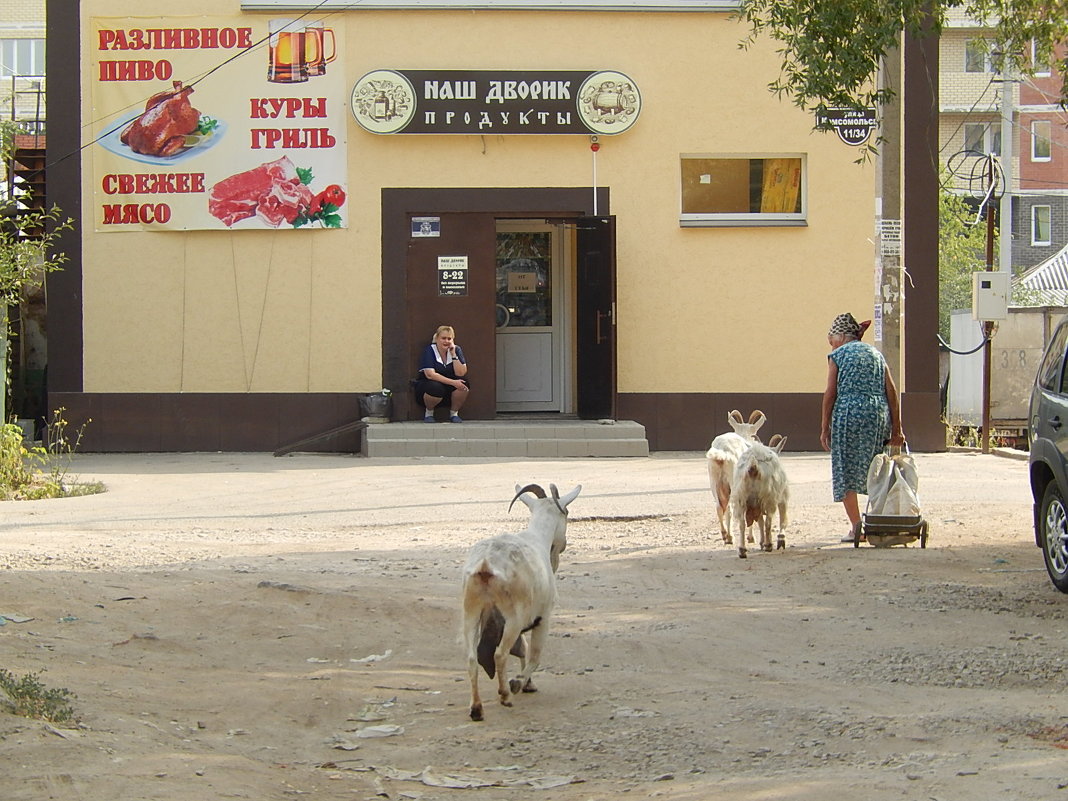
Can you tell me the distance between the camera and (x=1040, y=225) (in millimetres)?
55469

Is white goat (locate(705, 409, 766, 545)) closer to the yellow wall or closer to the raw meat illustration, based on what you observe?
the yellow wall

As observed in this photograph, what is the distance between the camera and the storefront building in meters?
18.3

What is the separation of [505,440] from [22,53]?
37499 mm

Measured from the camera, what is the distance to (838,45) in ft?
32.4

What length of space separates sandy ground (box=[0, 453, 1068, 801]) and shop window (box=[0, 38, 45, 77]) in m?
40.0

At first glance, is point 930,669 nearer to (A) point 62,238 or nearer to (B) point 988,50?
(B) point 988,50

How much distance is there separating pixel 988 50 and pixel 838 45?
206 centimetres

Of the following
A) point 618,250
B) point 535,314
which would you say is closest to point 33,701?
point 618,250

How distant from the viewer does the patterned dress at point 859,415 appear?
403 inches

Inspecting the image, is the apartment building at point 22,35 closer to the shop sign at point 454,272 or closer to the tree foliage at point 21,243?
the tree foliage at point 21,243

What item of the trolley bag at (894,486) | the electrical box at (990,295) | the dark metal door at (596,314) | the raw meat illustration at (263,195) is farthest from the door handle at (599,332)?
the trolley bag at (894,486)

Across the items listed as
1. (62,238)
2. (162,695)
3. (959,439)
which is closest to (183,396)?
(62,238)

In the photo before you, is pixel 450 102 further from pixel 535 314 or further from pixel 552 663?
pixel 552 663

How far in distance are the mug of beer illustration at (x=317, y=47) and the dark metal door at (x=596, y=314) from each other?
160 inches
